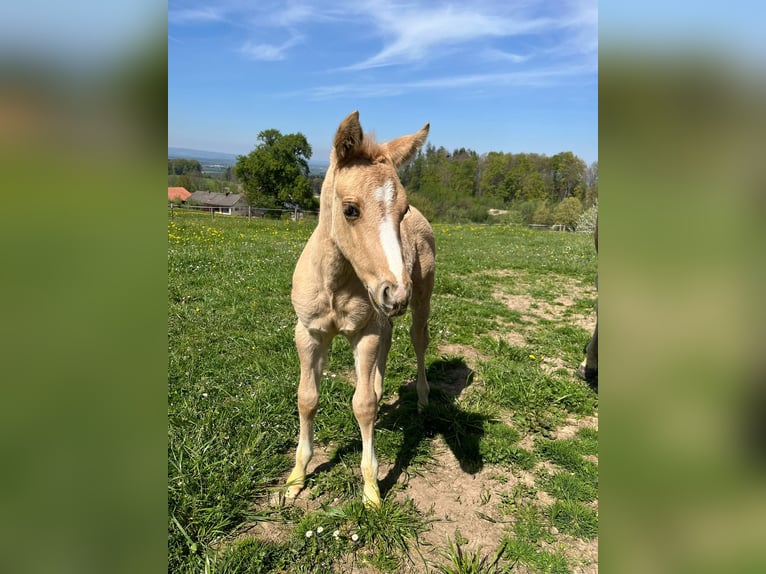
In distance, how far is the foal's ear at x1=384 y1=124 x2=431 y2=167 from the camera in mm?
2803

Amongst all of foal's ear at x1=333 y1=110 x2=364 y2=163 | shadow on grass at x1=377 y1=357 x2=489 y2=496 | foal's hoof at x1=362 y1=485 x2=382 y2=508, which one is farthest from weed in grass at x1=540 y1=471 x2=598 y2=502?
foal's ear at x1=333 y1=110 x2=364 y2=163

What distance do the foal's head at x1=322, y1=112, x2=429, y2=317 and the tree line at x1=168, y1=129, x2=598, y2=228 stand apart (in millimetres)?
29241

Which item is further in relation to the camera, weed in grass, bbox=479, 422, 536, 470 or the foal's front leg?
weed in grass, bbox=479, 422, 536, 470

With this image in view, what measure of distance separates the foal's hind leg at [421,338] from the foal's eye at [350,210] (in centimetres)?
231

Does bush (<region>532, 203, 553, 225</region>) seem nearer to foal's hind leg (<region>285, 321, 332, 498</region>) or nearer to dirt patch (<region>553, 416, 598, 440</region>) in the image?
dirt patch (<region>553, 416, 598, 440</region>)

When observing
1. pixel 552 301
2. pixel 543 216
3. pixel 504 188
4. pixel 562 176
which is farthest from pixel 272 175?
pixel 552 301

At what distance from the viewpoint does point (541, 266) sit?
13.3 metres

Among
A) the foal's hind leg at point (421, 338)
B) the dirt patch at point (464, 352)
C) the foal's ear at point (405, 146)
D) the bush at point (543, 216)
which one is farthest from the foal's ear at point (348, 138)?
the bush at point (543, 216)

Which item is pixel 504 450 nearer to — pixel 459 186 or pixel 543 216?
pixel 543 216

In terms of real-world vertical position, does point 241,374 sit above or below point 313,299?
below

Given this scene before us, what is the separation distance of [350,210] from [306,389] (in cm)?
172
